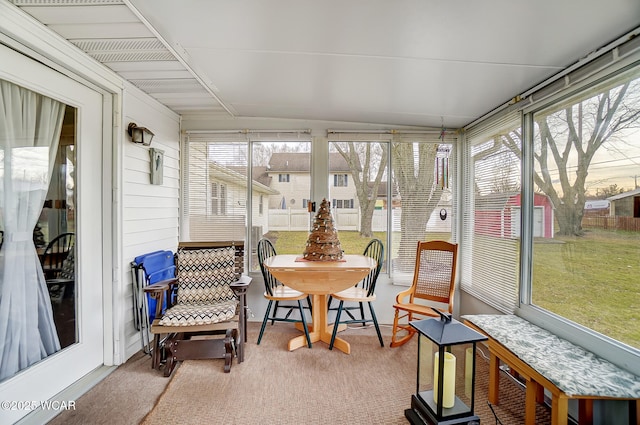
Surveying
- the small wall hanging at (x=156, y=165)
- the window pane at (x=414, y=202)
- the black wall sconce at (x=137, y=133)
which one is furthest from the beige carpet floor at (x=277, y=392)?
the black wall sconce at (x=137, y=133)

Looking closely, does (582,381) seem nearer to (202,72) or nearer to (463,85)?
(463,85)

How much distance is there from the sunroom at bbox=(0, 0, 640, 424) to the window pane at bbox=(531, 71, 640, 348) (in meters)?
0.01

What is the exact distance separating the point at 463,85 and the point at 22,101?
2.86 metres

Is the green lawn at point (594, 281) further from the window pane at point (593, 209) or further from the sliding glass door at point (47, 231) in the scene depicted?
the sliding glass door at point (47, 231)

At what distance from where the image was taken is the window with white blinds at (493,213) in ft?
7.88

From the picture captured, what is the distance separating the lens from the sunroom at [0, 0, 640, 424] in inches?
60.1

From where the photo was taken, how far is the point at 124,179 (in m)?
2.36

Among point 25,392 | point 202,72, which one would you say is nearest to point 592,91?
point 202,72

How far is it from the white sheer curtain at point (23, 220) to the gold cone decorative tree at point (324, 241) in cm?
192

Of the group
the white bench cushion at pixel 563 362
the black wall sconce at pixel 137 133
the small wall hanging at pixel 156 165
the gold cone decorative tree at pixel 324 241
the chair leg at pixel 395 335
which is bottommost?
the chair leg at pixel 395 335

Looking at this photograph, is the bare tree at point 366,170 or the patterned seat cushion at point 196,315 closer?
the patterned seat cushion at point 196,315

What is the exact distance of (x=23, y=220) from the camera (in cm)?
167

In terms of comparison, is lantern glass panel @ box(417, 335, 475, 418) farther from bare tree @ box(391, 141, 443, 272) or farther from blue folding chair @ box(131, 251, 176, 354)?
blue folding chair @ box(131, 251, 176, 354)

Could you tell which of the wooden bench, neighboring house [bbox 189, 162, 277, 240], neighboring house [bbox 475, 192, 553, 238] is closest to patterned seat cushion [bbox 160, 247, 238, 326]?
neighboring house [bbox 189, 162, 277, 240]
